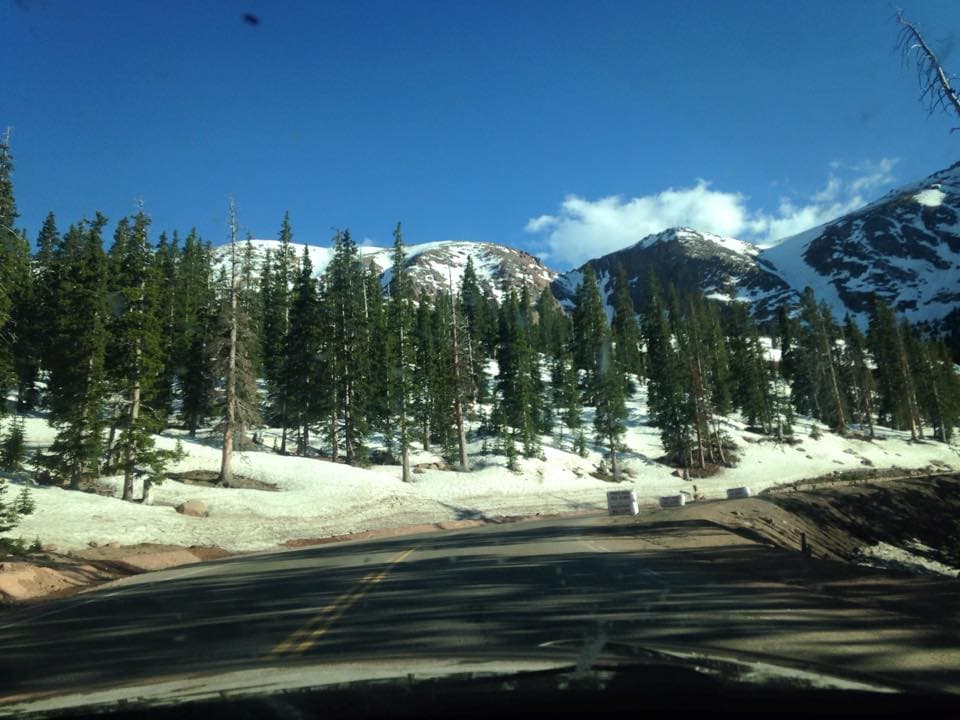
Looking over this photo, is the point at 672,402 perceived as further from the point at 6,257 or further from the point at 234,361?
the point at 6,257

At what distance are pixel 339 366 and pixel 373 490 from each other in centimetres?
1305

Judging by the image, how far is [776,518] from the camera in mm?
24688

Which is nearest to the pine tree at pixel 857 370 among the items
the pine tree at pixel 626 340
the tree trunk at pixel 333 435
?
the pine tree at pixel 626 340

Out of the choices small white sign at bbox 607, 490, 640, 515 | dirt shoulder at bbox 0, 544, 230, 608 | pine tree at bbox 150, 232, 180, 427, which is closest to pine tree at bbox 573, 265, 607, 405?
small white sign at bbox 607, 490, 640, 515

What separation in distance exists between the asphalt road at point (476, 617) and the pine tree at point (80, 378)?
17.5 meters

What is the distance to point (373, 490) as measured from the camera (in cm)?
3766

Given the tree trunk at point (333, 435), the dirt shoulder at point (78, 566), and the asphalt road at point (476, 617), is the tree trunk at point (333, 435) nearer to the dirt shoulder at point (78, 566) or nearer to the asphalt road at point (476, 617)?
the dirt shoulder at point (78, 566)

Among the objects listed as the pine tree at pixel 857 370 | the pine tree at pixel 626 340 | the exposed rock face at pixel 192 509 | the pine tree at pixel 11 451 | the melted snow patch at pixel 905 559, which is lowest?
the melted snow patch at pixel 905 559

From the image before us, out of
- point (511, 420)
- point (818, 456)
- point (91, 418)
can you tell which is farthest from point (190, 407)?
point (818, 456)

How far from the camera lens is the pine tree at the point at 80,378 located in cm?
2861

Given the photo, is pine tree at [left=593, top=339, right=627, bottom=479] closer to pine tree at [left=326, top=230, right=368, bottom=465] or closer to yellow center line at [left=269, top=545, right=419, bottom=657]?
pine tree at [left=326, top=230, right=368, bottom=465]

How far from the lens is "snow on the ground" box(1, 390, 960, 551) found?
24844 millimetres

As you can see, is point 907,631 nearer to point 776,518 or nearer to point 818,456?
point 776,518

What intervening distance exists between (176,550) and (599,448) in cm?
4614
